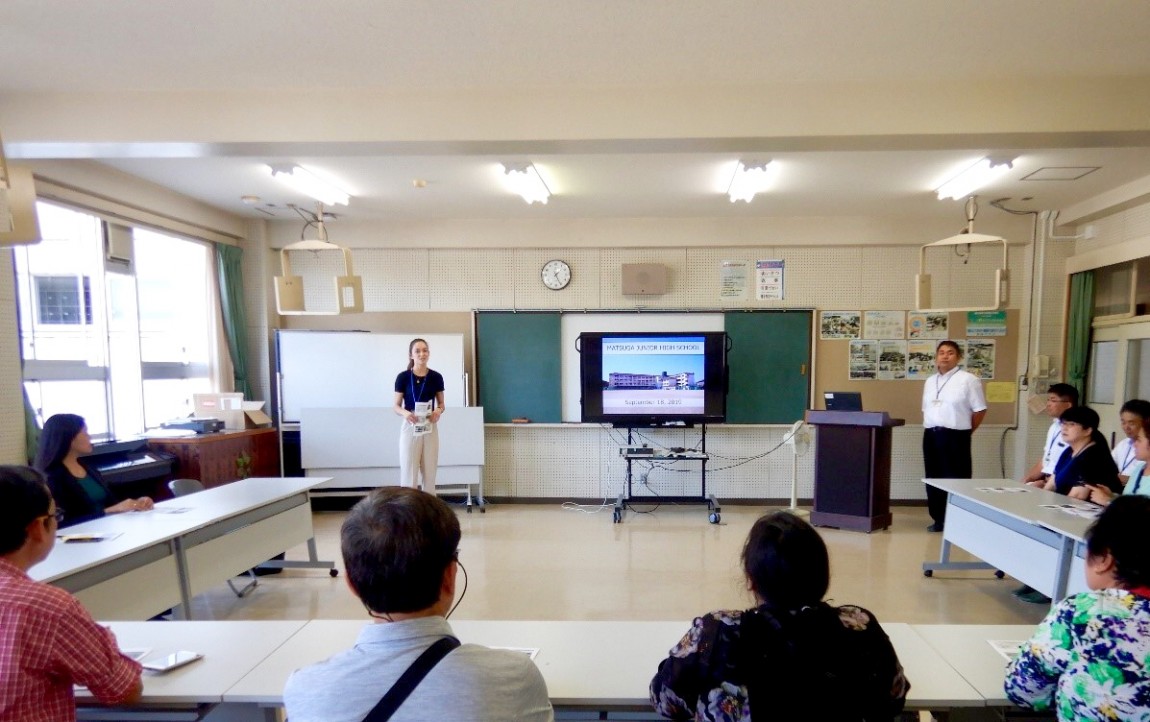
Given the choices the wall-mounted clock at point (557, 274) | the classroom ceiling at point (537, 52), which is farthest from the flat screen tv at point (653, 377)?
the classroom ceiling at point (537, 52)

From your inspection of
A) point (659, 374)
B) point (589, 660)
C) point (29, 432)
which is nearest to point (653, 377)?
point (659, 374)

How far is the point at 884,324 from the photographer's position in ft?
18.1

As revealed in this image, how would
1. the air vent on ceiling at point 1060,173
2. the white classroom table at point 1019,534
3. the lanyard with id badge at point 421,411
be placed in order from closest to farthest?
the white classroom table at point 1019,534 < the air vent on ceiling at point 1060,173 < the lanyard with id badge at point 421,411

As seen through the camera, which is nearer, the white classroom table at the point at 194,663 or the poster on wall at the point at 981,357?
the white classroom table at the point at 194,663

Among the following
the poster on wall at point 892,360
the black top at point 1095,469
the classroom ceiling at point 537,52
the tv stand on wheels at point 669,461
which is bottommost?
the tv stand on wheels at point 669,461

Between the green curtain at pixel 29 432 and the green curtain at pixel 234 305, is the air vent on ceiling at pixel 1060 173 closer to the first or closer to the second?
the green curtain at pixel 234 305

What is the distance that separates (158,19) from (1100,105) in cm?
434

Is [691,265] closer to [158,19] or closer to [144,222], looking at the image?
[158,19]

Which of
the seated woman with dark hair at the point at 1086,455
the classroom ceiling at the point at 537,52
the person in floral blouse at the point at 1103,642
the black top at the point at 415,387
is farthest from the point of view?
the black top at the point at 415,387

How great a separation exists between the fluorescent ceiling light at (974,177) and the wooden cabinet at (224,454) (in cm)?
625

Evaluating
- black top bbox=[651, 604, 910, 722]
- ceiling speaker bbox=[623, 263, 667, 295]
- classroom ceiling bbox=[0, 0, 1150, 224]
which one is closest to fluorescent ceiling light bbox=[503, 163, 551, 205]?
classroom ceiling bbox=[0, 0, 1150, 224]

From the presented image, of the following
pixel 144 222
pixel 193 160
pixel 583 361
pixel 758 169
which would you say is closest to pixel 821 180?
pixel 758 169

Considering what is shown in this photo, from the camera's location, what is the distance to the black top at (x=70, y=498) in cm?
287

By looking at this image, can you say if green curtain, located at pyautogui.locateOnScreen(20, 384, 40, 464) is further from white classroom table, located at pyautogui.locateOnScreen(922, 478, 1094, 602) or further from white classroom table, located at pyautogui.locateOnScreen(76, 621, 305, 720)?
white classroom table, located at pyautogui.locateOnScreen(922, 478, 1094, 602)
